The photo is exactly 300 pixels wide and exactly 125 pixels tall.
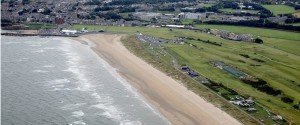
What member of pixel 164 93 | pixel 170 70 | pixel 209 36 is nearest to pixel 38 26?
pixel 209 36

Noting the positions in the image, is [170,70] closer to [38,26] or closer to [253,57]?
[253,57]

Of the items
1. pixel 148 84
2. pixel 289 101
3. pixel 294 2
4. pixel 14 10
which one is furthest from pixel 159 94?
pixel 294 2

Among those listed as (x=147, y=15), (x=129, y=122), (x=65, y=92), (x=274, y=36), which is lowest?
(x=129, y=122)

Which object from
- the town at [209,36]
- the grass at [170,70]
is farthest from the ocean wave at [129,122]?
the town at [209,36]

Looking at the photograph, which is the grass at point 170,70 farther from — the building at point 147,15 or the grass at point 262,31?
the building at point 147,15

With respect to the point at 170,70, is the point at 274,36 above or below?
above

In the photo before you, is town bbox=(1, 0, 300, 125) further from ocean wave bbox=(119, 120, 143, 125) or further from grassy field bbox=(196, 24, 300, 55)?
ocean wave bbox=(119, 120, 143, 125)

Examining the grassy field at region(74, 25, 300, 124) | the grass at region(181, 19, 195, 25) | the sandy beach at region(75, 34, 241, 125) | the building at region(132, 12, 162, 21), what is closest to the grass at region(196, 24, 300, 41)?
the grassy field at region(74, 25, 300, 124)
